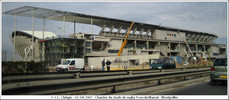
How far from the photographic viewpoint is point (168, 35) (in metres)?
97.2

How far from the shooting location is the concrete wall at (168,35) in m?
92.2

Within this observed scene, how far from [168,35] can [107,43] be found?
37300mm

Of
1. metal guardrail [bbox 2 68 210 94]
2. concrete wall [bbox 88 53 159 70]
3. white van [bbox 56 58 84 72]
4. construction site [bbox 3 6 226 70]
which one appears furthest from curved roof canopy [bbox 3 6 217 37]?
metal guardrail [bbox 2 68 210 94]

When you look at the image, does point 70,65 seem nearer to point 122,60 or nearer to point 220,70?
point 122,60

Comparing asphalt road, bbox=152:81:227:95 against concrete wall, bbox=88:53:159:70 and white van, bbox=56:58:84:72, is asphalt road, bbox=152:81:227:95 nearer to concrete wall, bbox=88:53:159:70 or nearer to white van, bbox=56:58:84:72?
white van, bbox=56:58:84:72

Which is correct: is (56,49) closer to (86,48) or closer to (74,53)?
(74,53)

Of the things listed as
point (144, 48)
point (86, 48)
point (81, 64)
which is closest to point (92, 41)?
point (86, 48)

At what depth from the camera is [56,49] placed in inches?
2336

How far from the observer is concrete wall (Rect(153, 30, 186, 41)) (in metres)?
92.2

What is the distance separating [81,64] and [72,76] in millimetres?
29570

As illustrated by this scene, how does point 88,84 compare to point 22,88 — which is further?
point 88,84

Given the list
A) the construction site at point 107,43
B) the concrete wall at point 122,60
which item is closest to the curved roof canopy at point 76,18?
the construction site at point 107,43

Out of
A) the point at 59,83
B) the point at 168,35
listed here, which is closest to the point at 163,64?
the point at 59,83

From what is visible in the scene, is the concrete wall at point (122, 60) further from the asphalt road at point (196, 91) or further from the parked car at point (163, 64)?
the asphalt road at point (196, 91)
